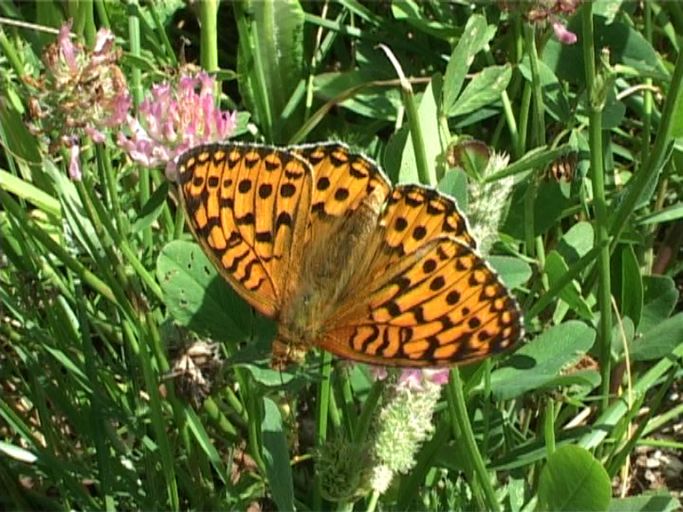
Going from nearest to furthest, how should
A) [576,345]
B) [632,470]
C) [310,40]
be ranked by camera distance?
[576,345] → [632,470] → [310,40]

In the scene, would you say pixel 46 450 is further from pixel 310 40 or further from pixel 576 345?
pixel 310 40

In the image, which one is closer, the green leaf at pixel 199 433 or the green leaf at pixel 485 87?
the green leaf at pixel 199 433

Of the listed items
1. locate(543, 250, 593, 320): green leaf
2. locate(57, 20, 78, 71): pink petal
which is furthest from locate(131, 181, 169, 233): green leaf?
locate(543, 250, 593, 320): green leaf

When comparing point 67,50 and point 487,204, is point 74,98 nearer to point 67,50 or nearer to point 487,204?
point 67,50

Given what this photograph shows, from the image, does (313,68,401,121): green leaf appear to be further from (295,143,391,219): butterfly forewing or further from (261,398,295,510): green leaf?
(261,398,295,510): green leaf

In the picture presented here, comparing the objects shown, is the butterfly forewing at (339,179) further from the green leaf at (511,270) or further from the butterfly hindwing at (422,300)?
the green leaf at (511,270)

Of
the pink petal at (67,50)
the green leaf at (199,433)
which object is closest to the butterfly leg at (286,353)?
the green leaf at (199,433)

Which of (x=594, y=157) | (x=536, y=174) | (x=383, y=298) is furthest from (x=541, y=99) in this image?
(x=383, y=298)
